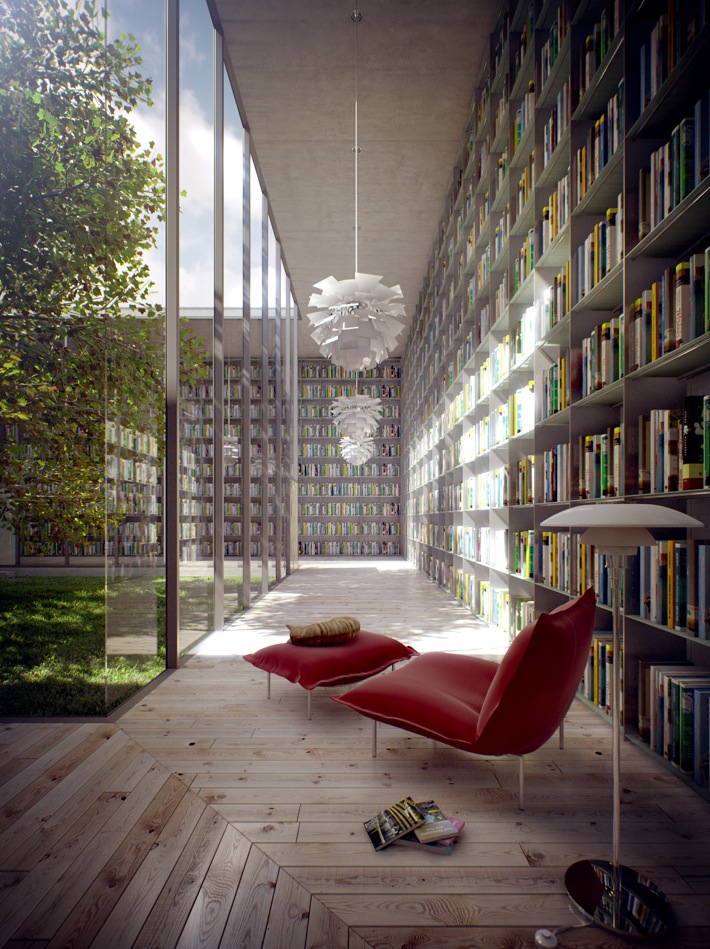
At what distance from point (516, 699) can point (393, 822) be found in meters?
0.53

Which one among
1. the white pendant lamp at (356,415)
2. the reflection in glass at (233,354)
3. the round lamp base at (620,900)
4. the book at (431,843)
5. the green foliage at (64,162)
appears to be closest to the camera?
the round lamp base at (620,900)

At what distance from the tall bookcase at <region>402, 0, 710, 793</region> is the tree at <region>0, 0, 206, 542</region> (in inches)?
90.2

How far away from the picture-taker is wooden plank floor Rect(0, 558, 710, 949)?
140cm

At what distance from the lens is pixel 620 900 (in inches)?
56.6

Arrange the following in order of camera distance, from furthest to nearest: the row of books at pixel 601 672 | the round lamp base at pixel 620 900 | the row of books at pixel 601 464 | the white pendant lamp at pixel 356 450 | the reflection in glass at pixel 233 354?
1. the white pendant lamp at pixel 356 450
2. the reflection in glass at pixel 233 354
3. the row of books at pixel 601 672
4. the row of books at pixel 601 464
5. the round lamp base at pixel 620 900

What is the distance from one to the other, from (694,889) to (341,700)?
4.10ft

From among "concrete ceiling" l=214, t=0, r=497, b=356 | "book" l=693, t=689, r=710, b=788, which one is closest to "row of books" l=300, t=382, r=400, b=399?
"concrete ceiling" l=214, t=0, r=497, b=356

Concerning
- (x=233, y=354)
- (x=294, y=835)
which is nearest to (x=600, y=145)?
(x=294, y=835)

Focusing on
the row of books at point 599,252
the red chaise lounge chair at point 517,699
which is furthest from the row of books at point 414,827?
the row of books at point 599,252

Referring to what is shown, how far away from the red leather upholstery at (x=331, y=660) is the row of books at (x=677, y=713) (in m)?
1.23

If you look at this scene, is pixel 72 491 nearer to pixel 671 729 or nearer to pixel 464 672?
pixel 464 672

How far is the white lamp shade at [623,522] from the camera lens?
1.44m

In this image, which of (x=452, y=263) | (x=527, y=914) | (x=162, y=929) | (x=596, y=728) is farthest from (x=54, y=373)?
(x=452, y=263)

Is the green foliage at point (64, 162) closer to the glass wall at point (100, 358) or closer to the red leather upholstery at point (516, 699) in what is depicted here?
the glass wall at point (100, 358)
